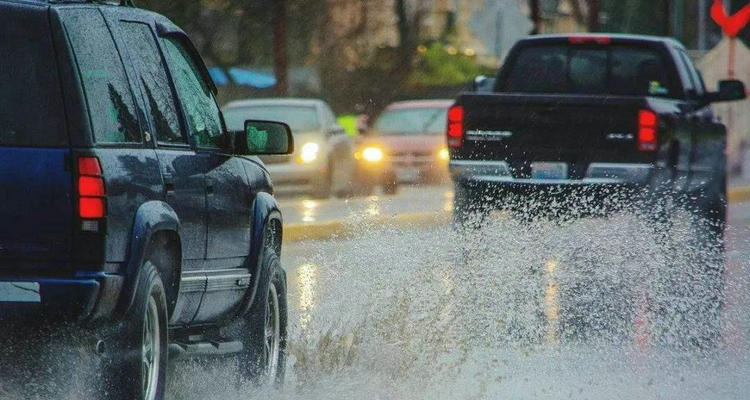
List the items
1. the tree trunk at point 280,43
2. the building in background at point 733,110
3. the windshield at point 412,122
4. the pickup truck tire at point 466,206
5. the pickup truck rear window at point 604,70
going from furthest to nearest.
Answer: the building in background at point 733,110
the tree trunk at point 280,43
the windshield at point 412,122
the pickup truck rear window at point 604,70
the pickup truck tire at point 466,206

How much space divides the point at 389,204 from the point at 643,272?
40.1ft

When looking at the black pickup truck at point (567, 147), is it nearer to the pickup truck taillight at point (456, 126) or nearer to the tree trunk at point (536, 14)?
the pickup truck taillight at point (456, 126)

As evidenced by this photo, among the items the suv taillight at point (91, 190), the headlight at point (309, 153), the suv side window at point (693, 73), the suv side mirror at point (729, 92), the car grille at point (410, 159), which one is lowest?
the car grille at point (410, 159)

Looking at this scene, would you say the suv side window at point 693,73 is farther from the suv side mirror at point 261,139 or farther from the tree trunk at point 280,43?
the tree trunk at point 280,43

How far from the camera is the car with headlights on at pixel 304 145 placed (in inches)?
1021

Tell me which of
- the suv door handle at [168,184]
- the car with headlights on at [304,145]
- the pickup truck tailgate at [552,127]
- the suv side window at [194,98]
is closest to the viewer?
the suv door handle at [168,184]

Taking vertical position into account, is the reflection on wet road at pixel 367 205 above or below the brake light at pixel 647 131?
below

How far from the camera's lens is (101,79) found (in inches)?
248

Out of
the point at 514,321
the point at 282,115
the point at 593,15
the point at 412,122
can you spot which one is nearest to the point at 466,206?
the point at 514,321

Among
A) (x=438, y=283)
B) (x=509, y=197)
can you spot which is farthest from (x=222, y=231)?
(x=509, y=197)

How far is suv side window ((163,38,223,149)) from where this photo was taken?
742cm

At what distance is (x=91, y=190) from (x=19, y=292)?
392 mm

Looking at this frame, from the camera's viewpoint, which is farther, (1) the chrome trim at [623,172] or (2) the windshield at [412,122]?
(2) the windshield at [412,122]

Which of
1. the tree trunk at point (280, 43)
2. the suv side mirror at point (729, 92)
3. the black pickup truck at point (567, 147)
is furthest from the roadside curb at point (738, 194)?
the black pickup truck at point (567, 147)
